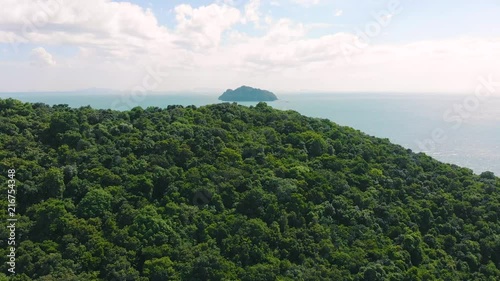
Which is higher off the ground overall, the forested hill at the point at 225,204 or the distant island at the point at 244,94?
the distant island at the point at 244,94

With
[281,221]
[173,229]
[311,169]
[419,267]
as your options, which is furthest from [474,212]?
[173,229]

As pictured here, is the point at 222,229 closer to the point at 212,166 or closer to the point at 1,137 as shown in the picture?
the point at 212,166

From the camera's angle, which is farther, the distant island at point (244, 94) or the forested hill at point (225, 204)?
the distant island at point (244, 94)

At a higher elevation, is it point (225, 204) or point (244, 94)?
point (244, 94)

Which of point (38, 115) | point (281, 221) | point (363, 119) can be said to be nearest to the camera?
point (281, 221)

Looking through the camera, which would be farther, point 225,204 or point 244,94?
point 244,94

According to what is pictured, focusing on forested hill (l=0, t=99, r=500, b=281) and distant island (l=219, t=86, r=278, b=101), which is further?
distant island (l=219, t=86, r=278, b=101)

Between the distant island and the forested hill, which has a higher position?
the distant island

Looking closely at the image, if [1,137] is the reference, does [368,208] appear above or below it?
below
